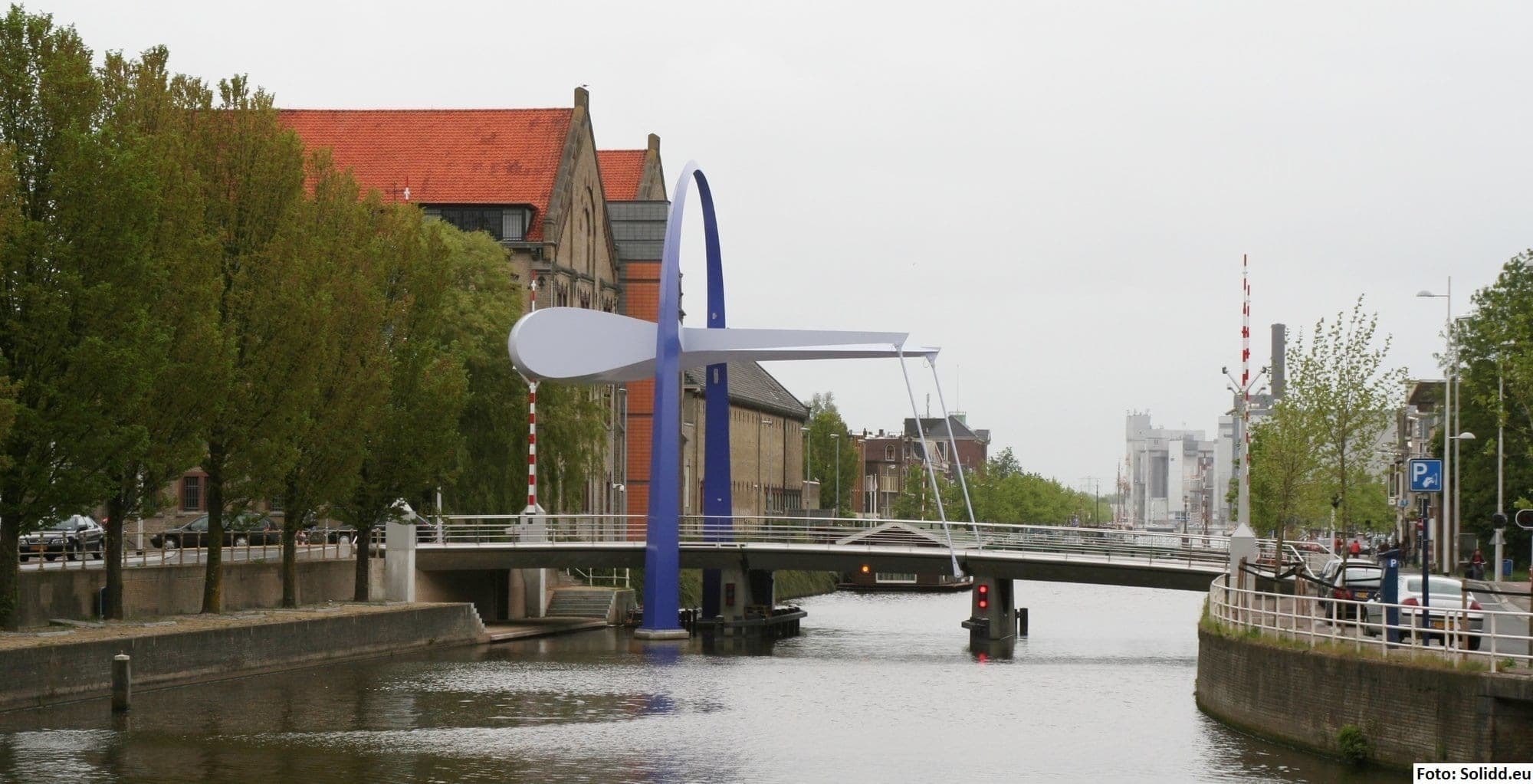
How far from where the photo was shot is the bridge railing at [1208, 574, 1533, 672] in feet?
76.3

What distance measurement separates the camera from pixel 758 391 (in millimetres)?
120375

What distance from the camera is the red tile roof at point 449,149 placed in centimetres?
7875

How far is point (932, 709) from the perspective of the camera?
36.7 meters

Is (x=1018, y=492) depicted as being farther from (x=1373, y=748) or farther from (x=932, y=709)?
(x=1373, y=748)

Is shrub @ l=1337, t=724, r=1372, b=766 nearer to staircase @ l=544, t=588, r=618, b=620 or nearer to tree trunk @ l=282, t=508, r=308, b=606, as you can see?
tree trunk @ l=282, t=508, r=308, b=606

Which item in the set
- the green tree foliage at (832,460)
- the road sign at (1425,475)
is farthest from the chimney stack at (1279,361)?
the green tree foliage at (832,460)

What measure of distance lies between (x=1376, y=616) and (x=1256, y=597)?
705 centimetres

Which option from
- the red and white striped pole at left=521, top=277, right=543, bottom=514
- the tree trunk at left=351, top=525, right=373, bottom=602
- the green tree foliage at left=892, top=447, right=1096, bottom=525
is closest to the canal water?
the tree trunk at left=351, top=525, right=373, bottom=602

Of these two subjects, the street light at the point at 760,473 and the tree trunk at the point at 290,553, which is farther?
the street light at the point at 760,473

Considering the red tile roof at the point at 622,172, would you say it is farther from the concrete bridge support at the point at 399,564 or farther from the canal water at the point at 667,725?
the canal water at the point at 667,725

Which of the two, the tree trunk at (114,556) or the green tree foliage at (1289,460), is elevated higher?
the green tree foliage at (1289,460)

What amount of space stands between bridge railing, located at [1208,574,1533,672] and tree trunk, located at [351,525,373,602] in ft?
83.4

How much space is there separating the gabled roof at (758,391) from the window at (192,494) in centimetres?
3836

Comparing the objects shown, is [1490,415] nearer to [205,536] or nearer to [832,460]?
[205,536]
